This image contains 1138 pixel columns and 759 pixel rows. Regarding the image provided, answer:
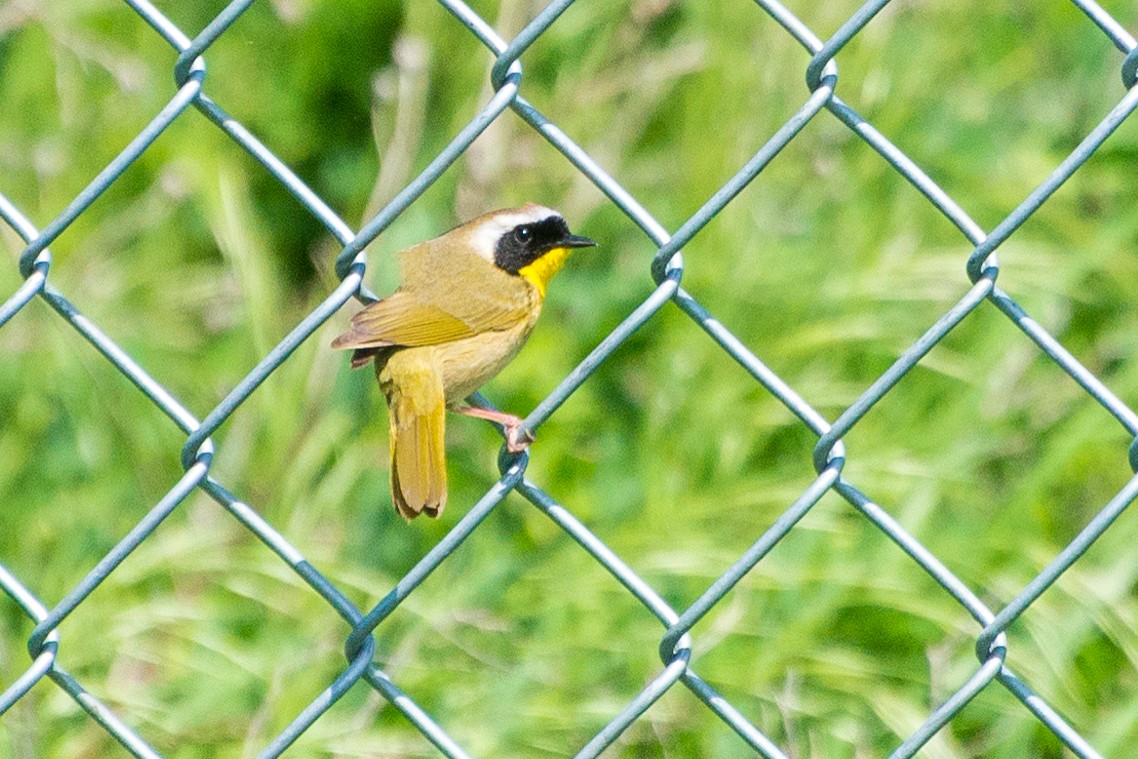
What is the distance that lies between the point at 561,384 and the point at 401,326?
2.15 feet

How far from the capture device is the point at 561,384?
1.67 meters

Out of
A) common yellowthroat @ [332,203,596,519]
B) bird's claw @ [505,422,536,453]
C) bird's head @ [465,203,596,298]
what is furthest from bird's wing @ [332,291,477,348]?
bird's claw @ [505,422,536,453]

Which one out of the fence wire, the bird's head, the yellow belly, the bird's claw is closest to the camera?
the fence wire

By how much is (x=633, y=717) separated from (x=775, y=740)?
1.20 m

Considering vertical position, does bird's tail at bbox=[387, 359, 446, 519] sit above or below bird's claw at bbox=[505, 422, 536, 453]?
above

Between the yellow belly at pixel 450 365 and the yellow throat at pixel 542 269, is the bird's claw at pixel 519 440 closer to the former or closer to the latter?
the yellow belly at pixel 450 365

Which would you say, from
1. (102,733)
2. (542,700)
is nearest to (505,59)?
(542,700)

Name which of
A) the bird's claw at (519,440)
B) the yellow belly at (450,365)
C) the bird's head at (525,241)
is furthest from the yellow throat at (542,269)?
the bird's claw at (519,440)

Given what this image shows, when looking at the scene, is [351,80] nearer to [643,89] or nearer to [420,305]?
[643,89]

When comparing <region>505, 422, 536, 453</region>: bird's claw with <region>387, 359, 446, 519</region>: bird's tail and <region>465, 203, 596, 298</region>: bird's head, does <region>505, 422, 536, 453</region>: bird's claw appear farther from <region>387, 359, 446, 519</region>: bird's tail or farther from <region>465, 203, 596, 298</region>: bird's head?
<region>465, 203, 596, 298</region>: bird's head

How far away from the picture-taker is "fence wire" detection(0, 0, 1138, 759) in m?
1.54

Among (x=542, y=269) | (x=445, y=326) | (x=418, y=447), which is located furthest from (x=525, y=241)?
(x=418, y=447)

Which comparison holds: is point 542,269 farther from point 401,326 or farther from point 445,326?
point 401,326

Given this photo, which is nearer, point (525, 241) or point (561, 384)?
point (561, 384)
